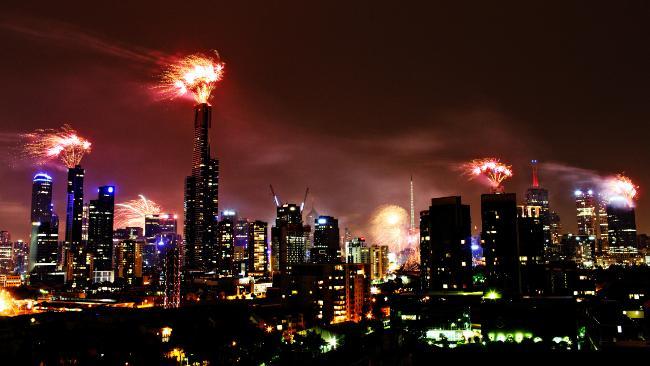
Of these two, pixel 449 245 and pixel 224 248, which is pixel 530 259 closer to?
pixel 449 245

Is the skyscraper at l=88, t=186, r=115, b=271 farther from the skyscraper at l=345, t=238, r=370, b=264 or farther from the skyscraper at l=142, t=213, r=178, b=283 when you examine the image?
the skyscraper at l=345, t=238, r=370, b=264

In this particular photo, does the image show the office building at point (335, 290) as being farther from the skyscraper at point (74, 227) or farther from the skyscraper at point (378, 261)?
the skyscraper at point (74, 227)

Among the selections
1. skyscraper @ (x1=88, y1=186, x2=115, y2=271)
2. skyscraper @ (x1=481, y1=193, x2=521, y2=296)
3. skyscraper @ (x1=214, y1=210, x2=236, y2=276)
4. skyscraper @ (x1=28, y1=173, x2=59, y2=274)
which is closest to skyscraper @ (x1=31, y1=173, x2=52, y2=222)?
skyscraper @ (x1=28, y1=173, x2=59, y2=274)

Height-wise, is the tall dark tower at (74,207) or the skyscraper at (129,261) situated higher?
the tall dark tower at (74,207)

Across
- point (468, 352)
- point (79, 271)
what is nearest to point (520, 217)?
point (468, 352)

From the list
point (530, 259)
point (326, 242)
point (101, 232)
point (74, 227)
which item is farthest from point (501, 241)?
point (74, 227)

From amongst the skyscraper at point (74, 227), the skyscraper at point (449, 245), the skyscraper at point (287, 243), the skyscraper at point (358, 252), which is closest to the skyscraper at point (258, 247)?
the skyscraper at point (287, 243)
